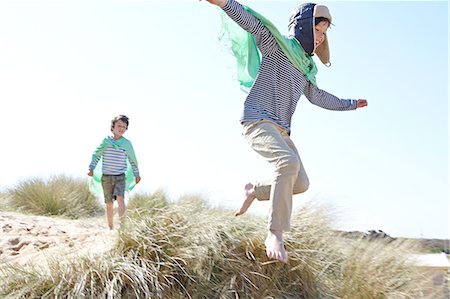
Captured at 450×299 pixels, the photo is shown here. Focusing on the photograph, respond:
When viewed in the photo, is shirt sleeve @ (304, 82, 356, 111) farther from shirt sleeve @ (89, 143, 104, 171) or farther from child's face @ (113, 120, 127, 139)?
shirt sleeve @ (89, 143, 104, 171)

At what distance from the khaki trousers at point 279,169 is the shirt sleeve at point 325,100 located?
70 centimetres

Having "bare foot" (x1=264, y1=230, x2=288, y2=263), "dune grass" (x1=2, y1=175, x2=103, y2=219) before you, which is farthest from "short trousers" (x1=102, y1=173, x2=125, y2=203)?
"bare foot" (x1=264, y1=230, x2=288, y2=263)

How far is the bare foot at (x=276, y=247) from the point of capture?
396 centimetres

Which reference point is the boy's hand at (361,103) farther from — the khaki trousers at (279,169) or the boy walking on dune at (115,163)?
the boy walking on dune at (115,163)

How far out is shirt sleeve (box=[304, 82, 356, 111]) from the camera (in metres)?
4.93

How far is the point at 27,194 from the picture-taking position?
10164 mm

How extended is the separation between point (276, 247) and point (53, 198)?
264 inches

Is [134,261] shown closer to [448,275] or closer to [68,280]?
[68,280]

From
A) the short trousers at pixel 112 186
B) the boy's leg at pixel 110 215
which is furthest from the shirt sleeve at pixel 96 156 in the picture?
the boy's leg at pixel 110 215

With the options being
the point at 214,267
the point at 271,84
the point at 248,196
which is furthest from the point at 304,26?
the point at 214,267

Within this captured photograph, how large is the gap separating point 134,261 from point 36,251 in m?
1.52

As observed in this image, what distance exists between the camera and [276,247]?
13.2 ft

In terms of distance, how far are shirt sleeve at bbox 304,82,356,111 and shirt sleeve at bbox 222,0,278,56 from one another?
22.9 inches

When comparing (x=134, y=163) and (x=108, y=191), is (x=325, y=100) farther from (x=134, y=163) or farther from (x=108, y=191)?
(x=108, y=191)
